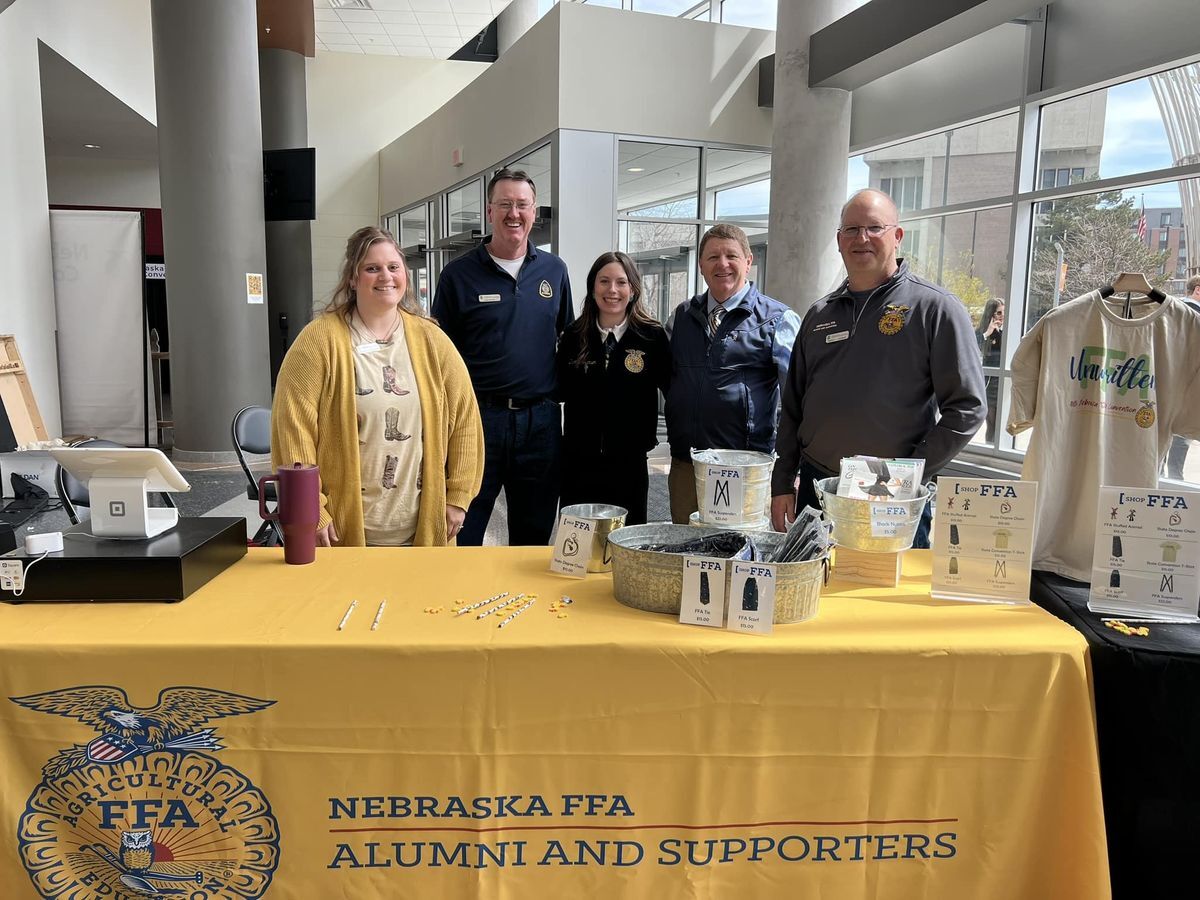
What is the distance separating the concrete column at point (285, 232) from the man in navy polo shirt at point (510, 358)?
32.1ft

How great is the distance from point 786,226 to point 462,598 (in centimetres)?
591

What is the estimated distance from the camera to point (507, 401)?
2807mm

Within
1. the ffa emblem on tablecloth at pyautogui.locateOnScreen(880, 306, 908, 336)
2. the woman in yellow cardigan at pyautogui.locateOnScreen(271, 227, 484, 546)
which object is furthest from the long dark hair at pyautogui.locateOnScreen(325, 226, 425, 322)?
the ffa emblem on tablecloth at pyautogui.locateOnScreen(880, 306, 908, 336)

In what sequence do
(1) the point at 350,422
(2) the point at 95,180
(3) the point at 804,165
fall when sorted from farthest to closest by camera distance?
(2) the point at 95,180 → (3) the point at 804,165 → (1) the point at 350,422

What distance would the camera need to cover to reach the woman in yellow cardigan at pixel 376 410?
206 centimetres

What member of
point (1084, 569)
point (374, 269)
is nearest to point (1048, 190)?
point (1084, 569)

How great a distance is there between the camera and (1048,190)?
583 centimetres

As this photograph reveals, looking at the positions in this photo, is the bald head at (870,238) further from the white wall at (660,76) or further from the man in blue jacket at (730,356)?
the white wall at (660,76)

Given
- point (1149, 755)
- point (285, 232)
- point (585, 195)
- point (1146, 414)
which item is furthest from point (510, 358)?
point (285, 232)

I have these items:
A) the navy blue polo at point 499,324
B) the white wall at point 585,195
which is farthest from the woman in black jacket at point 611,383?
the white wall at point 585,195

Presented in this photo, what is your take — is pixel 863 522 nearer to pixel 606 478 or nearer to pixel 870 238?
pixel 870 238

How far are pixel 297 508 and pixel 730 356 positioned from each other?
152cm

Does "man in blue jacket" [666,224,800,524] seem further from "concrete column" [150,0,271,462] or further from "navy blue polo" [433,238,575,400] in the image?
"concrete column" [150,0,271,462]

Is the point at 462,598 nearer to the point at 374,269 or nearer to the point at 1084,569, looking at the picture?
the point at 374,269
